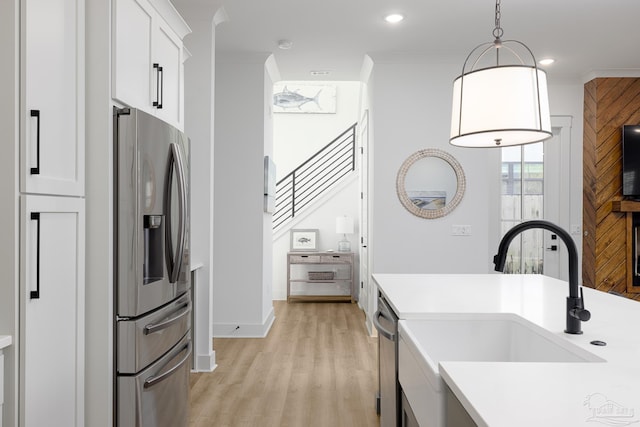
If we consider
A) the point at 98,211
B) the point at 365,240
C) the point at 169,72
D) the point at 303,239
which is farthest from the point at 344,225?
the point at 98,211

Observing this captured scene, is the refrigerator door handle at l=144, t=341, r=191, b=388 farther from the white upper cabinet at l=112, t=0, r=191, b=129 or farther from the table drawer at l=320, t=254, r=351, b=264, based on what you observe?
the table drawer at l=320, t=254, r=351, b=264

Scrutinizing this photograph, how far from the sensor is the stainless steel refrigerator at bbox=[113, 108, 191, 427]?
1.98 m

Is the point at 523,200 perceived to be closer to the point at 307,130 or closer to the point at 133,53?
the point at 307,130

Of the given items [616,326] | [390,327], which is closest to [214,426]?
[390,327]

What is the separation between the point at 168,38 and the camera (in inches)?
103

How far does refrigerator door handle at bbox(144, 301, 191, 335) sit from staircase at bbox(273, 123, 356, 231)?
4.70 metres

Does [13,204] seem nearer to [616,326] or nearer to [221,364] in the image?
[616,326]

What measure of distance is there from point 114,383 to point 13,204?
0.87 metres

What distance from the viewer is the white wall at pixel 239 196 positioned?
4.86 metres

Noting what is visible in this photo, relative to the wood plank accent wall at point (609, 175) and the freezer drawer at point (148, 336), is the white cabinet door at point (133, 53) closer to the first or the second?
the freezer drawer at point (148, 336)

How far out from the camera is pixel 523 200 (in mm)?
5773

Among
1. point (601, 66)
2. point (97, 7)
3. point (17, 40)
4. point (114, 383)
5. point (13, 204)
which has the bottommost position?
point (114, 383)

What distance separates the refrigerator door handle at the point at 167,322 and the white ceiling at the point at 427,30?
2.43 meters

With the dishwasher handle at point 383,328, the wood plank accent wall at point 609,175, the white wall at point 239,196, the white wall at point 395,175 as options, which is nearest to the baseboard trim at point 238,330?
the white wall at point 239,196
